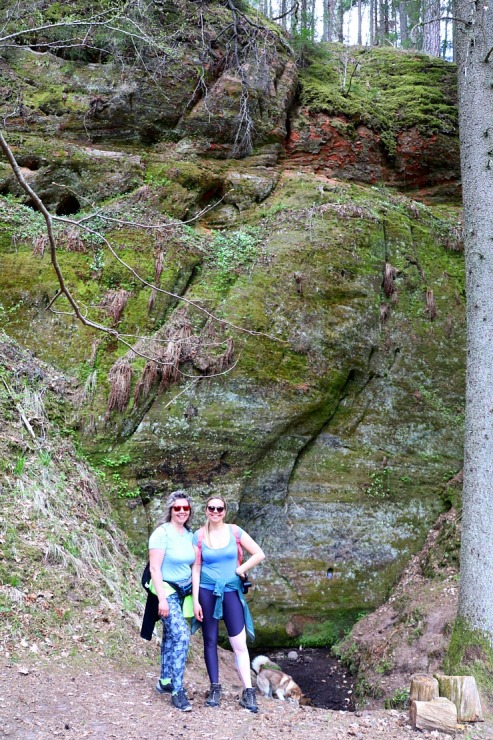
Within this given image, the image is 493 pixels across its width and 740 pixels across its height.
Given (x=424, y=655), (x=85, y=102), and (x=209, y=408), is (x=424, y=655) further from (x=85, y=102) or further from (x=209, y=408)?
(x=85, y=102)

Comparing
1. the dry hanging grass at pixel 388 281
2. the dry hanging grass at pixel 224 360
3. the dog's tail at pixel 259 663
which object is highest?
the dry hanging grass at pixel 388 281

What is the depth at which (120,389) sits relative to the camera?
27.3ft

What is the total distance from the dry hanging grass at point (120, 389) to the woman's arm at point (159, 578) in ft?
13.5

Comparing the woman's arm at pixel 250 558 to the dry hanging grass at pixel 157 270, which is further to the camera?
the dry hanging grass at pixel 157 270

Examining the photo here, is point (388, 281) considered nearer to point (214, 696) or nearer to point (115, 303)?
point (115, 303)

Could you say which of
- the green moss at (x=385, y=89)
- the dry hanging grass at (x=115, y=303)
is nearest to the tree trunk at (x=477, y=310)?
the dry hanging grass at (x=115, y=303)

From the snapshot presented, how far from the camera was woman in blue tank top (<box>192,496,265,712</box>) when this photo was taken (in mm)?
4609

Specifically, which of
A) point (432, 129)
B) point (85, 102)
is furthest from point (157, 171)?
point (432, 129)

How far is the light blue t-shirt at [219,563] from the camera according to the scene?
15.1 ft

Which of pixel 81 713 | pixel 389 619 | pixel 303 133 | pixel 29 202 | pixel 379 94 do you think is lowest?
pixel 389 619

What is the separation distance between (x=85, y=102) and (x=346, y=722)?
11460mm

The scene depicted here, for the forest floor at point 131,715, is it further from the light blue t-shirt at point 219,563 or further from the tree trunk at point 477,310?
the tree trunk at point 477,310

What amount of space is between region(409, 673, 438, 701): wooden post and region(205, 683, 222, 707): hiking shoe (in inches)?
66.8

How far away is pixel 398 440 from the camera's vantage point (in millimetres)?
9297
